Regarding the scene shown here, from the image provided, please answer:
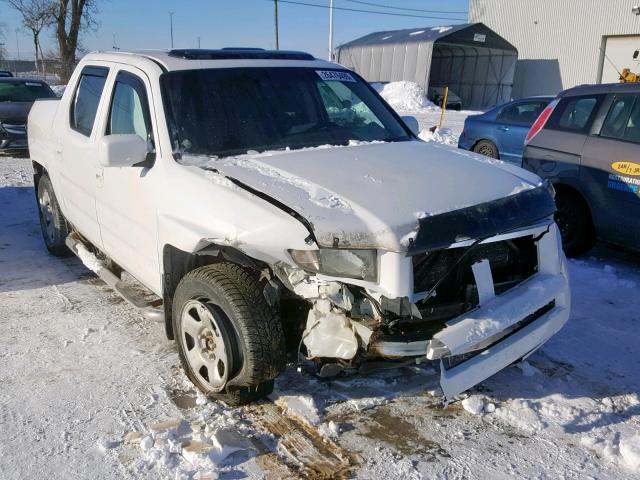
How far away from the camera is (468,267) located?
304 centimetres

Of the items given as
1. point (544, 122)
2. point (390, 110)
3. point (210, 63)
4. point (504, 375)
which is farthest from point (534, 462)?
point (544, 122)

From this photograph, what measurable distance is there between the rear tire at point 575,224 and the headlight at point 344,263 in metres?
4.05

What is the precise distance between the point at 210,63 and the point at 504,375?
2772 mm

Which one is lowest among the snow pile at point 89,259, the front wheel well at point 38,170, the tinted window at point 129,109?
the snow pile at point 89,259

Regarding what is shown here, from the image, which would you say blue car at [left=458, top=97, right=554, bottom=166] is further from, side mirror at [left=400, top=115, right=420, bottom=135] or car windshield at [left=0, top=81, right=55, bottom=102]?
car windshield at [left=0, top=81, right=55, bottom=102]

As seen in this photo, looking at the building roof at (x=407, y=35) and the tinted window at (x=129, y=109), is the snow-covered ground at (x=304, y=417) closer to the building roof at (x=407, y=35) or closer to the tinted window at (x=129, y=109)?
the tinted window at (x=129, y=109)

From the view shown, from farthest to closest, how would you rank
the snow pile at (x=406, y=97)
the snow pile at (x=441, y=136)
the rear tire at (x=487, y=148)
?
the snow pile at (x=406, y=97), the snow pile at (x=441, y=136), the rear tire at (x=487, y=148)

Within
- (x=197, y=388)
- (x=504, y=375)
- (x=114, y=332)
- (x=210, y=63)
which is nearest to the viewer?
(x=197, y=388)

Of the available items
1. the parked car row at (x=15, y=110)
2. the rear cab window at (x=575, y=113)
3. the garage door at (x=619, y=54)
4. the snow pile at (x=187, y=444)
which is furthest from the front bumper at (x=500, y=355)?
the garage door at (x=619, y=54)

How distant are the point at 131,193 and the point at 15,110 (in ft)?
34.3

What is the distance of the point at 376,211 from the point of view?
2727mm

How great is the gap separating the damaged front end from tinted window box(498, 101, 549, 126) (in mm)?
7741

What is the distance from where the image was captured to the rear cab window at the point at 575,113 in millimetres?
5969

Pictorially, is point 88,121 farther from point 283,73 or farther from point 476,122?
point 476,122
